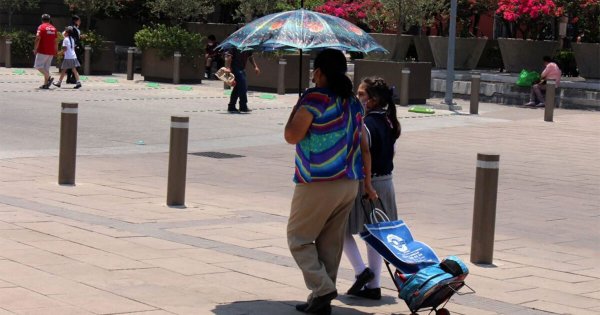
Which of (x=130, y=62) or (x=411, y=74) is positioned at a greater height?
(x=411, y=74)

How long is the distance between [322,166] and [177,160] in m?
4.57

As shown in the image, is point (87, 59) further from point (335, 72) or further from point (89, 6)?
point (335, 72)

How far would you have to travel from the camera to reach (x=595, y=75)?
1219 inches

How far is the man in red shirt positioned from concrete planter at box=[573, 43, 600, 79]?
14.2 metres

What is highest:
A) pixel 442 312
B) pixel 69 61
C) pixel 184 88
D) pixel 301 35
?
pixel 301 35

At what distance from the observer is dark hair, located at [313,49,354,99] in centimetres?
729

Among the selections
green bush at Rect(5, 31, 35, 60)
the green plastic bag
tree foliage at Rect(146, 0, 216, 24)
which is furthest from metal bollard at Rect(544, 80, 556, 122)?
green bush at Rect(5, 31, 35, 60)

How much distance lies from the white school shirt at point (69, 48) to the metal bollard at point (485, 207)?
1918 centimetres

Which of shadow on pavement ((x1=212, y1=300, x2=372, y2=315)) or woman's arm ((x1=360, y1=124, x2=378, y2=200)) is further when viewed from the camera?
woman's arm ((x1=360, y1=124, x2=378, y2=200))

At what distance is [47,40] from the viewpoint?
2711cm

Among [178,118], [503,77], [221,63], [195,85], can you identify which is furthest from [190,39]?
[178,118]

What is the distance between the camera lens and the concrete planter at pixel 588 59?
30609 mm

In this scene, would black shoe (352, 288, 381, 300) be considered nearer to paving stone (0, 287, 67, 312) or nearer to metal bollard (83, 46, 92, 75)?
paving stone (0, 287, 67, 312)

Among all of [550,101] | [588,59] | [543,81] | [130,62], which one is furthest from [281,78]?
[588,59]
